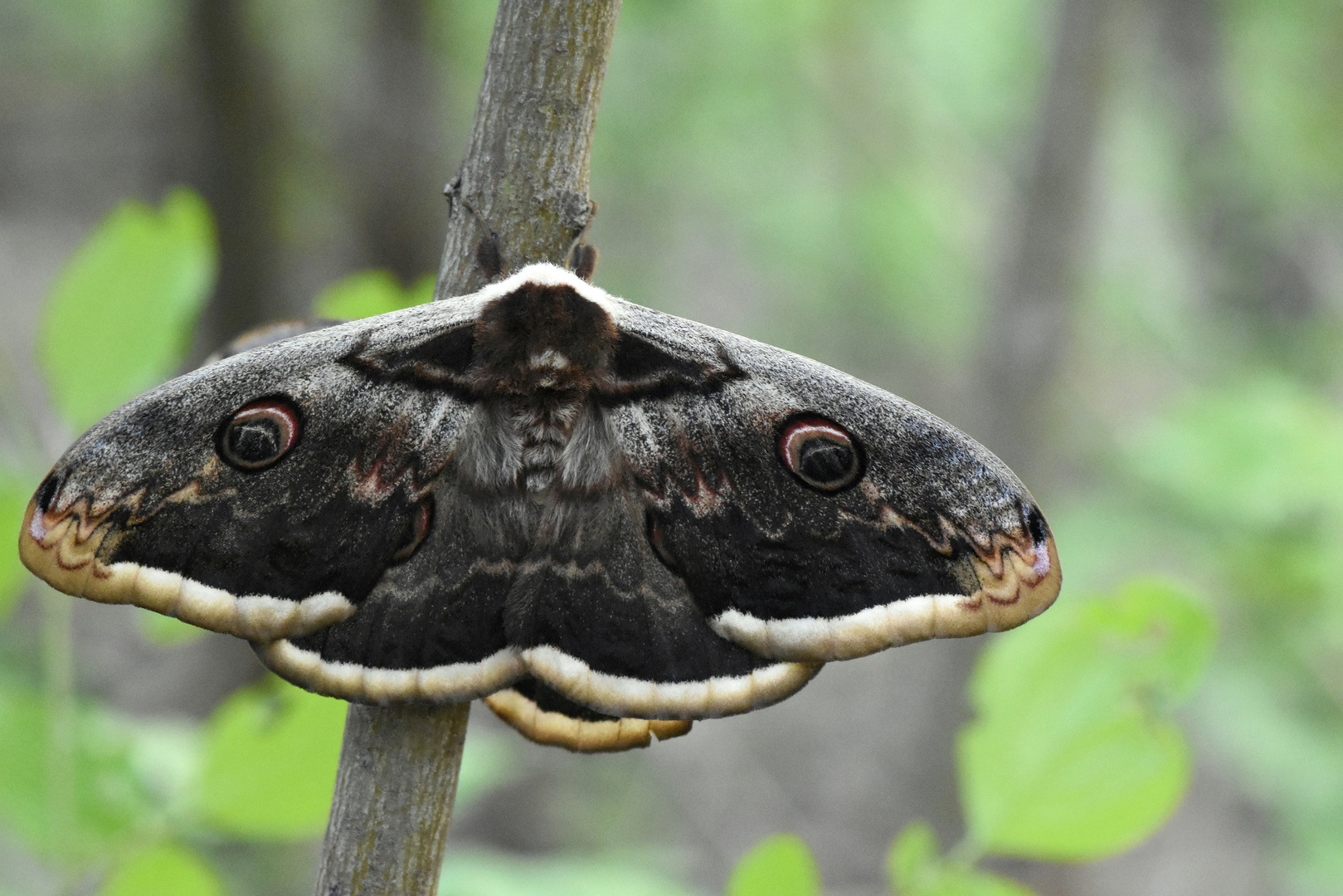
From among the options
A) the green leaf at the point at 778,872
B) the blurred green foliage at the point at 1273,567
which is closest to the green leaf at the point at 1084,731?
the green leaf at the point at 778,872

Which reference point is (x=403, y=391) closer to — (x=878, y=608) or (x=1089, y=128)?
(x=878, y=608)

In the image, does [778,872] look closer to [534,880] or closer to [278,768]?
[278,768]

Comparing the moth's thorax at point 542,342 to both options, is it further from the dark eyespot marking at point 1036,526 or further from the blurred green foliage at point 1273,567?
the blurred green foliage at point 1273,567

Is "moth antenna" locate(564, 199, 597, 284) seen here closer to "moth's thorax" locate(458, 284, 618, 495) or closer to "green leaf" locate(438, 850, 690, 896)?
"moth's thorax" locate(458, 284, 618, 495)

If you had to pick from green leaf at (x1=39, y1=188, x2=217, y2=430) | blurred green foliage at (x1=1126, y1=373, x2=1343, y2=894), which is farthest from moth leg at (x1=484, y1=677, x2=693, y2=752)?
blurred green foliage at (x1=1126, y1=373, x2=1343, y2=894)

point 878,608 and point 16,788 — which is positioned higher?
point 878,608

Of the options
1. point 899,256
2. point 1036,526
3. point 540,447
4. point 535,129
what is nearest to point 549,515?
point 540,447

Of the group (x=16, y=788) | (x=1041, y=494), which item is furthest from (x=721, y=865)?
(x=16, y=788)
